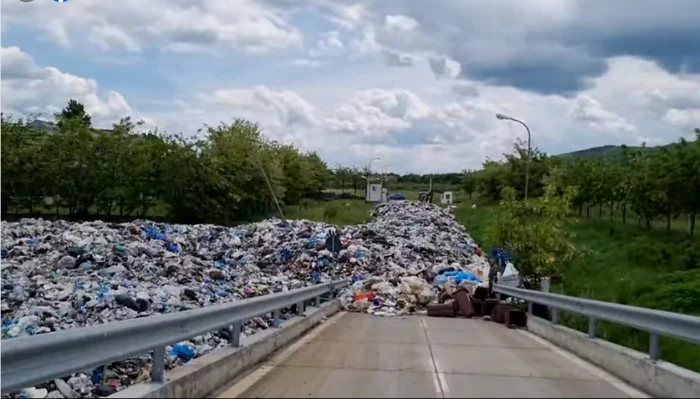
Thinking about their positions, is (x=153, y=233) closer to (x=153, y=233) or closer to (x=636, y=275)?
(x=153, y=233)

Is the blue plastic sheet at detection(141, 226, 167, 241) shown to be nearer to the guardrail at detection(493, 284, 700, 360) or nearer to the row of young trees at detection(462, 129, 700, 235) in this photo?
the row of young trees at detection(462, 129, 700, 235)

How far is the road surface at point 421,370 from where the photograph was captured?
343 inches

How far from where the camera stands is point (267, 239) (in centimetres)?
4003

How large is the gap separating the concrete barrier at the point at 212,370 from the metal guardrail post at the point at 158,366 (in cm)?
7

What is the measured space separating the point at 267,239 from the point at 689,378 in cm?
3256

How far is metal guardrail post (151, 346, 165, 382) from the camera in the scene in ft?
24.2

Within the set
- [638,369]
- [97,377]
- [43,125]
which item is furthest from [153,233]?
[43,125]

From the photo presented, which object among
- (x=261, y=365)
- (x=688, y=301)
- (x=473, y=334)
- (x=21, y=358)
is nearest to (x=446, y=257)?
(x=688, y=301)

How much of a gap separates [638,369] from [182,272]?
822 inches

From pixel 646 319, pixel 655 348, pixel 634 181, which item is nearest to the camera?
pixel 655 348

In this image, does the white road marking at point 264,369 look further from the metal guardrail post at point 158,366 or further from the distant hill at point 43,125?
the distant hill at point 43,125

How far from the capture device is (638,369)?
958 centimetres

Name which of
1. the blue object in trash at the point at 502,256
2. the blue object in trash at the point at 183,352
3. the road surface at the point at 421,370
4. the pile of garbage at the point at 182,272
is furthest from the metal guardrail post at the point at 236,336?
the blue object in trash at the point at 502,256

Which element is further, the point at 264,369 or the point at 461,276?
the point at 461,276
